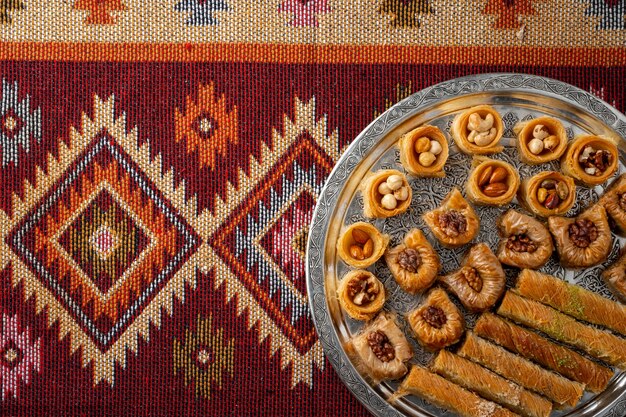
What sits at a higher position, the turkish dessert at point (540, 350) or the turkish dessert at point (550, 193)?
the turkish dessert at point (550, 193)

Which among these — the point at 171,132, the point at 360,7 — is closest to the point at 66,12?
the point at 171,132

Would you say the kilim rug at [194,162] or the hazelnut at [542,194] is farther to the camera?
the kilim rug at [194,162]

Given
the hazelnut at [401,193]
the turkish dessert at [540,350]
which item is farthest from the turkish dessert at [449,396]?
the hazelnut at [401,193]

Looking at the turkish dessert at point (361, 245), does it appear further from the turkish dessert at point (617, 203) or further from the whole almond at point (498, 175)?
the turkish dessert at point (617, 203)

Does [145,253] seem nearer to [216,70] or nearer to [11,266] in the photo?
[11,266]

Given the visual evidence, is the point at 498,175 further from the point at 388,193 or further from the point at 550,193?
the point at 388,193

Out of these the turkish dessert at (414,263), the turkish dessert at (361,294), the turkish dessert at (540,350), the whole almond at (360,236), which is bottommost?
the turkish dessert at (540,350)

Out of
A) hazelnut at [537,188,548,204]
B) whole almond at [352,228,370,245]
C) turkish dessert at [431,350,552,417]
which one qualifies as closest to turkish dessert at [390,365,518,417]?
turkish dessert at [431,350,552,417]
